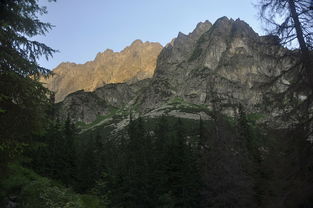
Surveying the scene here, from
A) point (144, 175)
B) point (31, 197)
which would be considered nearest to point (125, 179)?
point (144, 175)

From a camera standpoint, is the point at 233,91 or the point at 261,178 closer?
the point at 261,178

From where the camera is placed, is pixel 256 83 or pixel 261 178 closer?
pixel 256 83

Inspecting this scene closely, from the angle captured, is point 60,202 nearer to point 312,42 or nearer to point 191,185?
point 312,42

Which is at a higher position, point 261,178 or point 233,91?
point 233,91

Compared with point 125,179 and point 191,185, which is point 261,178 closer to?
point 191,185

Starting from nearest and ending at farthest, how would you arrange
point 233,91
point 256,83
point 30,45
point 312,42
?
point 312,42
point 30,45
point 256,83
point 233,91

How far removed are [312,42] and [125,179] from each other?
1448 inches

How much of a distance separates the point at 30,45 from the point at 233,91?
19192 centimetres

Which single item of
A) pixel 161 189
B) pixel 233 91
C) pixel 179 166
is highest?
pixel 233 91

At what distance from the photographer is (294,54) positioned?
41.9 feet

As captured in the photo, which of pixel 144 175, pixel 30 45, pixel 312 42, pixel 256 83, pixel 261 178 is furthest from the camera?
pixel 144 175

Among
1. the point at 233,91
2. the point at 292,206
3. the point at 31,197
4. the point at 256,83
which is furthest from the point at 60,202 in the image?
the point at 233,91

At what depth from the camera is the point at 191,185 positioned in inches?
1604

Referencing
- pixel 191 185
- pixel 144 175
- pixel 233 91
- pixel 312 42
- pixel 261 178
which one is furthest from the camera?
pixel 233 91
